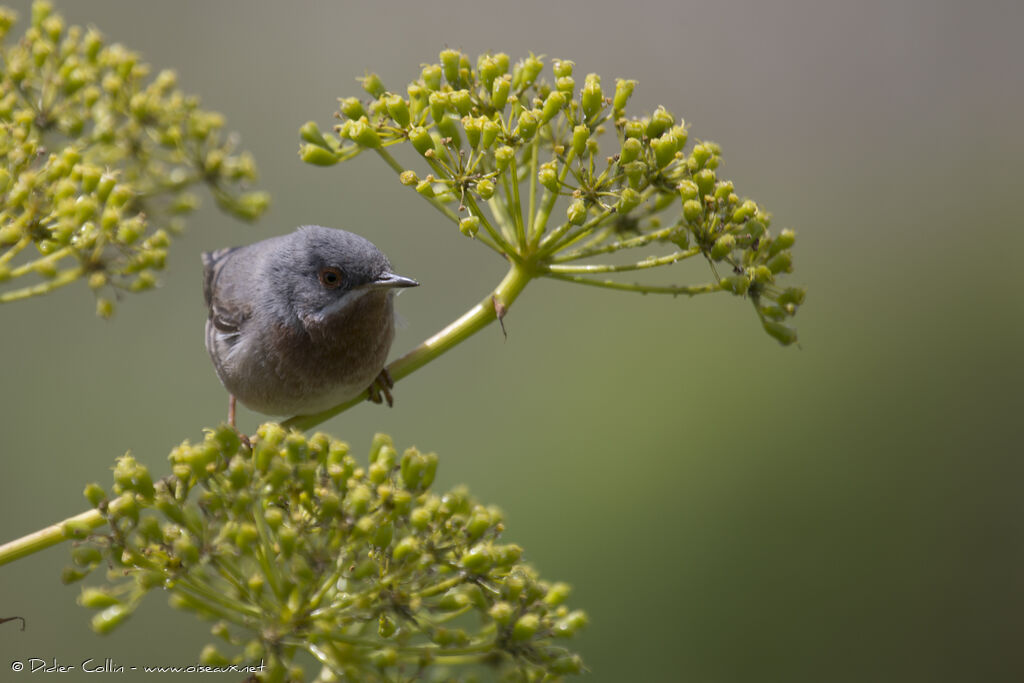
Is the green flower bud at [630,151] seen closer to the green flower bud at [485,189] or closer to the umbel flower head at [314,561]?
the green flower bud at [485,189]

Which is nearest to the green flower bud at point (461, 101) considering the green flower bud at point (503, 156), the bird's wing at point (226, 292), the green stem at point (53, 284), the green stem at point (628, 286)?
the green flower bud at point (503, 156)

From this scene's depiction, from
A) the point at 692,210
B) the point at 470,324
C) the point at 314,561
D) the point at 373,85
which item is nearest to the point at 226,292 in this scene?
the point at 373,85

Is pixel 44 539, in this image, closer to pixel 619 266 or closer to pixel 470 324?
pixel 470 324

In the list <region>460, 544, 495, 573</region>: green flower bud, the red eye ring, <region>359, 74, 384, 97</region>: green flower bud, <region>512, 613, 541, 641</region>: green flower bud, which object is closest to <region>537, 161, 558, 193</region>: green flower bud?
<region>359, 74, 384, 97</region>: green flower bud

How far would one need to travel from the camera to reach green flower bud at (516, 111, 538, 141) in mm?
2514

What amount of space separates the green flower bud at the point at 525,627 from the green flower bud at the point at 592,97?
1.43m

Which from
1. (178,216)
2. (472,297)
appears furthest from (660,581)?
(178,216)

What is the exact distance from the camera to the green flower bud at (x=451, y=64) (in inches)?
105

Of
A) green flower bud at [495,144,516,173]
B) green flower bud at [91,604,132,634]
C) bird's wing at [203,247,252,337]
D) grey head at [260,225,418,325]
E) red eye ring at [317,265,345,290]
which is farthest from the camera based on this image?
bird's wing at [203,247,252,337]

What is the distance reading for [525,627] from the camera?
89.7 inches

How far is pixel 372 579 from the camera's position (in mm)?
2203

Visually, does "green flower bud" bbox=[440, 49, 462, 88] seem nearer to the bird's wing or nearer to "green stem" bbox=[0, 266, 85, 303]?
"green stem" bbox=[0, 266, 85, 303]

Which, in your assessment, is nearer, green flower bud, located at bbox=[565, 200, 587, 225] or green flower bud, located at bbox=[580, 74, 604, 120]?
green flower bud, located at bbox=[565, 200, 587, 225]

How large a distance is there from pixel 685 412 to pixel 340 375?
19.8 ft
